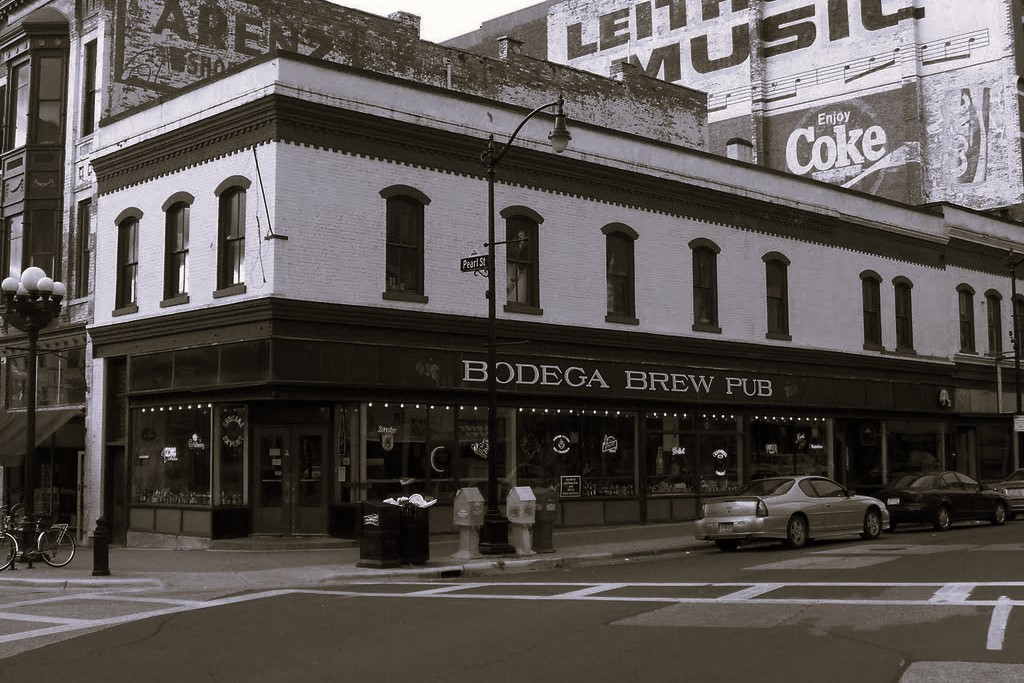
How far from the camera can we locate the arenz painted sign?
24453 mm

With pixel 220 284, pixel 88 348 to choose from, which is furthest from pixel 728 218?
pixel 88 348

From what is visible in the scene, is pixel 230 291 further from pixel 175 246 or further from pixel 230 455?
pixel 230 455

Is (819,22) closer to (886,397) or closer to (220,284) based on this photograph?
(886,397)

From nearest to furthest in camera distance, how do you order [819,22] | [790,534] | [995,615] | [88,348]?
[995,615]
[790,534]
[88,348]
[819,22]

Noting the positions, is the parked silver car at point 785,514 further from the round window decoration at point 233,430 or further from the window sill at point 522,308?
the round window decoration at point 233,430

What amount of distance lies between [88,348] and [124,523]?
4161mm

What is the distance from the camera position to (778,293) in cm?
3161

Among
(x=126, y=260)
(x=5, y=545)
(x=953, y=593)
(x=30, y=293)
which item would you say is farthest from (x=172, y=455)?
(x=953, y=593)

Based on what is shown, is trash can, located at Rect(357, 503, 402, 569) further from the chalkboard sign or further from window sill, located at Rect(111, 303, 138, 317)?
window sill, located at Rect(111, 303, 138, 317)

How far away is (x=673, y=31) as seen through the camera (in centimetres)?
5003

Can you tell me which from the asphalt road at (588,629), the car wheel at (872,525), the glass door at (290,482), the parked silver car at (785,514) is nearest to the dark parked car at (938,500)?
the car wheel at (872,525)

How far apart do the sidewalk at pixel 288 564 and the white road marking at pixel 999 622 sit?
838cm

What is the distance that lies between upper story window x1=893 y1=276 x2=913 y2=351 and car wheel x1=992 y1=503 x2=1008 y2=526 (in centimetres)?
850

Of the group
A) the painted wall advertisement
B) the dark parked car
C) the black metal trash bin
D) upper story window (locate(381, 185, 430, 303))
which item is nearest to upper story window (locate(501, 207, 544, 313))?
upper story window (locate(381, 185, 430, 303))
